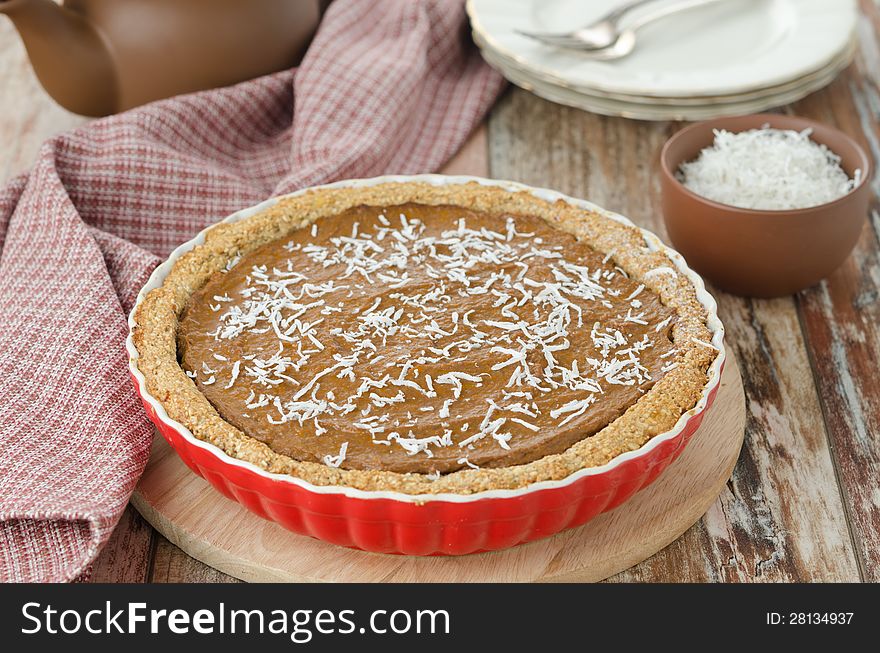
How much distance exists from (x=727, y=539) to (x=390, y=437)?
0.79m

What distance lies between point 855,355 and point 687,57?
52.7 inches

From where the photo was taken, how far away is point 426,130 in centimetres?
354

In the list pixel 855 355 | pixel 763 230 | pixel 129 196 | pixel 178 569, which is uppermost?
pixel 129 196

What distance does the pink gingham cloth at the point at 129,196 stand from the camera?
2146 millimetres

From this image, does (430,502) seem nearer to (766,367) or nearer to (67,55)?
(766,367)

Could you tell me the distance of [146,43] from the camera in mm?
3184

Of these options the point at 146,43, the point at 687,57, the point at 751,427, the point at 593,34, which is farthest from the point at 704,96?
the point at 146,43

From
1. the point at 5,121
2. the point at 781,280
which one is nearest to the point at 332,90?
the point at 5,121

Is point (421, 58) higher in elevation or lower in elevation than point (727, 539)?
higher

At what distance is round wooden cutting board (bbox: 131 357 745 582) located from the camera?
2.09m

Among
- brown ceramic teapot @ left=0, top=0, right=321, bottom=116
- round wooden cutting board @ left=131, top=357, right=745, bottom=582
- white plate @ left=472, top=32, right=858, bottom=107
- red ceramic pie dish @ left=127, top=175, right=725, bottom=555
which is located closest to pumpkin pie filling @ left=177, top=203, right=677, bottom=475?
red ceramic pie dish @ left=127, top=175, right=725, bottom=555

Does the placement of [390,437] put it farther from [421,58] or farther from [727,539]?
[421,58]

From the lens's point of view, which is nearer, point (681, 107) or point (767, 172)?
point (767, 172)

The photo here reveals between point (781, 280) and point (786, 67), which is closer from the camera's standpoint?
point (781, 280)
